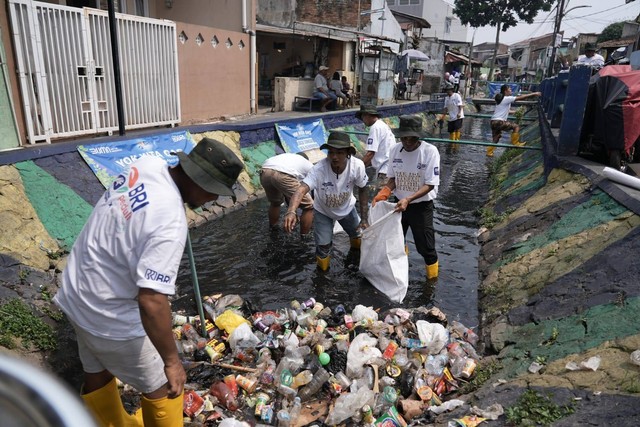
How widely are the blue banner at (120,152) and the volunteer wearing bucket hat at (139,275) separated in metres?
4.73

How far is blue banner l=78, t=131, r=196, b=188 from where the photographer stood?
280 inches

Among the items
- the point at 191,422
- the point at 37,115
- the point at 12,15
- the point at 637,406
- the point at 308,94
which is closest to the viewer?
Answer: the point at 637,406

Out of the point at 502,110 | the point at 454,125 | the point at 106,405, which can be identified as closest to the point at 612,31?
the point at 454,125

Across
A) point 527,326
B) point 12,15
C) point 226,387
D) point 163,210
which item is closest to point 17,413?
point 163,210

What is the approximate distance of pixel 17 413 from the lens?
92 cm

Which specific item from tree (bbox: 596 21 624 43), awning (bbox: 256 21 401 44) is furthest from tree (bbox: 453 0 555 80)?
awning (bbox: 256 21 401 44)

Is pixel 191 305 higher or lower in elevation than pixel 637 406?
lower

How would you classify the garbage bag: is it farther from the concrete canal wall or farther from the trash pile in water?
the concrete canal wall

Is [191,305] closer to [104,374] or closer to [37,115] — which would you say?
[104,374]

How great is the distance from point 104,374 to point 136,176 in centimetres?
129

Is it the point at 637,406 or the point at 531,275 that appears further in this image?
the point at 531,275

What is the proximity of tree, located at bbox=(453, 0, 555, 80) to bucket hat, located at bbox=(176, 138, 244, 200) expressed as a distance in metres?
57.8

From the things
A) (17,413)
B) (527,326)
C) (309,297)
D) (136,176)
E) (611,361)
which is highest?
(136,176)

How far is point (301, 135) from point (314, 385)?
32.0ft
